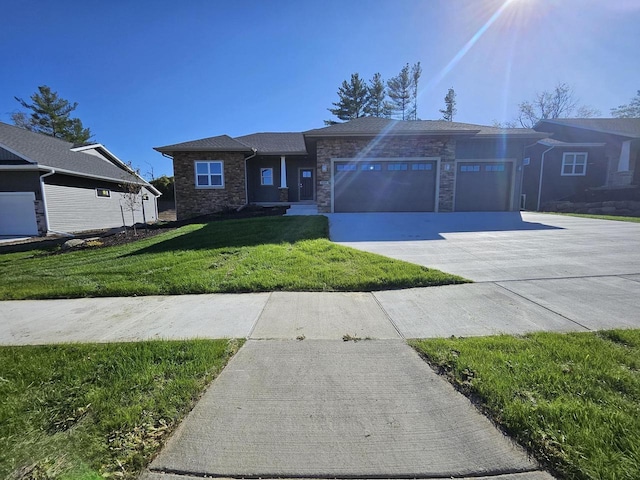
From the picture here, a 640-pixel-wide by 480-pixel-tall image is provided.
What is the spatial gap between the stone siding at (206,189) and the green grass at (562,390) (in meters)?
14.8

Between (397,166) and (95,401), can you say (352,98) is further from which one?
(95,401)

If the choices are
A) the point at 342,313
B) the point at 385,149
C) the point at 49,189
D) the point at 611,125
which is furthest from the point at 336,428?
the point at 611,125

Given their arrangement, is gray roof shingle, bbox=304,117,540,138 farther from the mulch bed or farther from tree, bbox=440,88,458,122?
tree, bbox=440,88,458,122

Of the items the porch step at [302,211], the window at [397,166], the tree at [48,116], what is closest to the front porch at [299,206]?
the porch step at [302,211]

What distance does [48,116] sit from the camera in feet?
108

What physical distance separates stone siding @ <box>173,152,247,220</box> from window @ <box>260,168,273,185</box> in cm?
167

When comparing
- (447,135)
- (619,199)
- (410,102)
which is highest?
(410,102)

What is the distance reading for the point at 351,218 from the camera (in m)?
12.3

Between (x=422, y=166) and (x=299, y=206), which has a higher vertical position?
(x=422, y=166)

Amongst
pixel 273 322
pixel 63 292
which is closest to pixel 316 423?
pixel 273 322

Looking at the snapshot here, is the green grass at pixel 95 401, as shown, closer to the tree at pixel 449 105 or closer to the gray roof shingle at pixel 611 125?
the gray roof shingle at pixel 611 125

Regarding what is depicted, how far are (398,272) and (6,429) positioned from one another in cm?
489

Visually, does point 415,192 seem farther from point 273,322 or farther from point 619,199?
point 619,199

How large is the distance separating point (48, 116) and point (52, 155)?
2452cm
